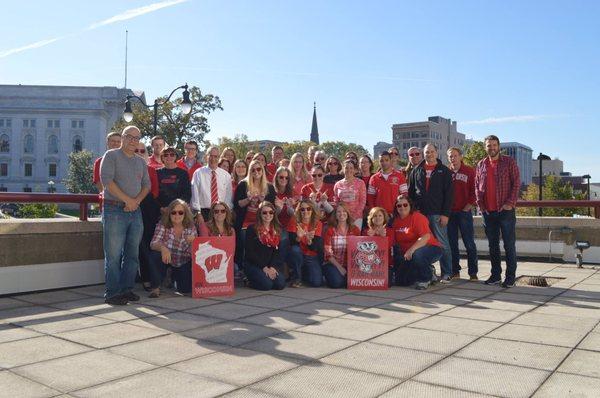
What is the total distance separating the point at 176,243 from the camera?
302 inches

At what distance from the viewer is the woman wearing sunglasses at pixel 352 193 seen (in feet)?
29.1

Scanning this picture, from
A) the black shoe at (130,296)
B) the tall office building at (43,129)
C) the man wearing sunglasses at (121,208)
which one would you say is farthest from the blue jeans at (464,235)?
the tall office building at (43,129)

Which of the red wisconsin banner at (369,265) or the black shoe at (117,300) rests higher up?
the red wisconsin banner at (369,265)

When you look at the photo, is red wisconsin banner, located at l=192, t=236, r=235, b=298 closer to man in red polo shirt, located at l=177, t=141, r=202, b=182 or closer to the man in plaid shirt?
man in red polo shirt, located at l=177, t=141, r=202, b=182

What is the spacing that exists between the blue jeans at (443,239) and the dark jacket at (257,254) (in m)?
2.63

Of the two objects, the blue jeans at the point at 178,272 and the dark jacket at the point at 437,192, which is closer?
the blue jeans at the point at 178,272

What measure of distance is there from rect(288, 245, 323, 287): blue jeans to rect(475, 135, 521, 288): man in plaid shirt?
2.71m

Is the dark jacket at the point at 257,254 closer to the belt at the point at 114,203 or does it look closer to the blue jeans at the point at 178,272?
the blue jeans at the point at 178,272

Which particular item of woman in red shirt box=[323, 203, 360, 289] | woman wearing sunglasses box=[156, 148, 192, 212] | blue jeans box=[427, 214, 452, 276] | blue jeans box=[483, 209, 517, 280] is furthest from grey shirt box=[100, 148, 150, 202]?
blue jeans box=[483, 209, 517, 280]

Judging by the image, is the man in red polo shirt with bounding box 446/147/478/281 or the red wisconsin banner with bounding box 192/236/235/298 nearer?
the red wisconsin banner with bounding box 192/236/235/298

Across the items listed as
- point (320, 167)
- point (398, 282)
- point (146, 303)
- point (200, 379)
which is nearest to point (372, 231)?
point (398, 282)

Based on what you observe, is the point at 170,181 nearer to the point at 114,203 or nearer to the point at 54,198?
the point at 114,203

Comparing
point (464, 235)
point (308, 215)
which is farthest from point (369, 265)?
point (464, 235)

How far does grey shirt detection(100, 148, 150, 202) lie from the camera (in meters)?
6.71
